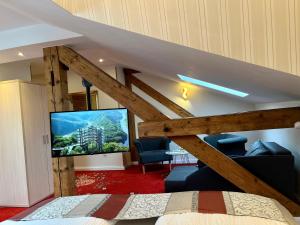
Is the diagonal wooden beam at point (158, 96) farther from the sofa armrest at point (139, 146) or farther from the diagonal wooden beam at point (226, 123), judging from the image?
the diagonal wooden beam at point (226, 123)

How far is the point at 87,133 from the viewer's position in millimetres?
3432

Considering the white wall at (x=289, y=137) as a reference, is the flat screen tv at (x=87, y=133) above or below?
above

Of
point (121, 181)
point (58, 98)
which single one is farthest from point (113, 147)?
point (121, 181)

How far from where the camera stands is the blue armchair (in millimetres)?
6047

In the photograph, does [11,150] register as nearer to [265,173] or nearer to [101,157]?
[101,157]

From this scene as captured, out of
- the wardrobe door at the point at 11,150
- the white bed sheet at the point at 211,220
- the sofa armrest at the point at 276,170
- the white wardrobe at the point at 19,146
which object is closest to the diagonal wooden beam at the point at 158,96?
the white wardrobe at the point at 19,146

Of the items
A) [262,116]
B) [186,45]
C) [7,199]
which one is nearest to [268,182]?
[262,116]

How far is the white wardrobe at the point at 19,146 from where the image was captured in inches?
172

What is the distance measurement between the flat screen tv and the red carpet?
1.59 meters

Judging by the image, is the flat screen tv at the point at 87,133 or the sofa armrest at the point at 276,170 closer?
the sofa armrest at the point at 276,170

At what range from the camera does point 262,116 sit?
2.77 meters

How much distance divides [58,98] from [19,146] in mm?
1307

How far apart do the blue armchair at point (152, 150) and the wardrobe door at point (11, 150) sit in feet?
8.26

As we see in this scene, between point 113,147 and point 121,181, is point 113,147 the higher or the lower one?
the higher one
